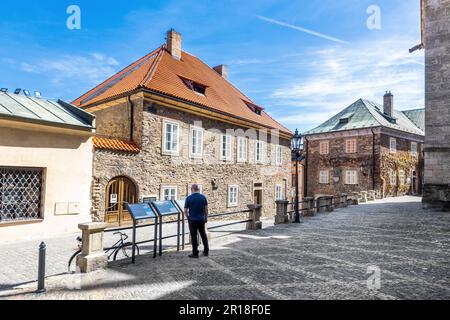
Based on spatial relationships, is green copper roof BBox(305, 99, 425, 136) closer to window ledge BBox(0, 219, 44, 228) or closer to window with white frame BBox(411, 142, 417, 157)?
window with white frame BBox(411, 142, 417, 157)

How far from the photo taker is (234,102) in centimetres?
2172

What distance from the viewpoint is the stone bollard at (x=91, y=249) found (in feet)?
19.1

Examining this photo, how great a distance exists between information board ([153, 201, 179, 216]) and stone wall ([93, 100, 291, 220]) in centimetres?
590

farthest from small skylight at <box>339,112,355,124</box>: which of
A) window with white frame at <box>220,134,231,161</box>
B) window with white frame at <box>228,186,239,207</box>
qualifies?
window with white frame at <box>228,186,239,207</box>

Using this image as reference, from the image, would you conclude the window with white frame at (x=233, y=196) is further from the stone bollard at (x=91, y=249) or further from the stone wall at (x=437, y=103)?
the stone bollard at (x=91, y=249)

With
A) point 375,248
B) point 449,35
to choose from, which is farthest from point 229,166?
point 449,35

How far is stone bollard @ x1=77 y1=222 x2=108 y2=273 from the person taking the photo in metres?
5.82

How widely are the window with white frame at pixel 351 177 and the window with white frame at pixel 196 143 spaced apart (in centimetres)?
1823

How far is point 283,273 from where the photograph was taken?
19.0ft

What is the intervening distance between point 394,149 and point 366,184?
457cm

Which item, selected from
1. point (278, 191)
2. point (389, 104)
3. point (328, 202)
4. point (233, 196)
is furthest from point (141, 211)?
point (389, 104)

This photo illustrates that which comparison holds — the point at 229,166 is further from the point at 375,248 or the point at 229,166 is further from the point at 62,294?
the point at 62,294

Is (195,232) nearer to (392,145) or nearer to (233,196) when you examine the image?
(233,196)

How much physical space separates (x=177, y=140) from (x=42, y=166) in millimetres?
6623
